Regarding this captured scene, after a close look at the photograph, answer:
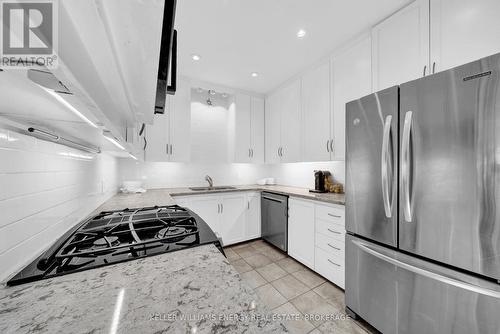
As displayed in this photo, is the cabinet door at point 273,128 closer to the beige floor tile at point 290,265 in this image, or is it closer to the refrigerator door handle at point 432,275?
the beige floor tile at point 290,265

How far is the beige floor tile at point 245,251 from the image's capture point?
2592 millimetres

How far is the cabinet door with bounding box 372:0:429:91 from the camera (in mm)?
1400

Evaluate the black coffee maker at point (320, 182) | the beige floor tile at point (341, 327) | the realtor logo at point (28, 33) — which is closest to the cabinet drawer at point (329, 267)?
the beige floor tile at point (341, 327)

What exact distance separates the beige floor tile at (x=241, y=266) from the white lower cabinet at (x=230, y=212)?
0.46 meters

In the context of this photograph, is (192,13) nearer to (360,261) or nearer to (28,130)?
(28,130)

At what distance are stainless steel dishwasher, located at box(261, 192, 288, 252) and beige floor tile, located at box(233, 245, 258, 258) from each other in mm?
300

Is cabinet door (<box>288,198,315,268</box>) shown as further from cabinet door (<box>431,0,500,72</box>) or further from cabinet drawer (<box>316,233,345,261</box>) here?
cabinet door (<box>431,0,500,72</box>)

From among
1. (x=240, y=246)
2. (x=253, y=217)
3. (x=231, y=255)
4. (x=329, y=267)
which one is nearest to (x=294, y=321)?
(x=329, y=267)

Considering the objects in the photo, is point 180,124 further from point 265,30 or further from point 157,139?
point 265,30

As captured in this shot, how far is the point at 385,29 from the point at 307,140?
1.28 meters

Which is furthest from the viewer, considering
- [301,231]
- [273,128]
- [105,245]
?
[273,128]

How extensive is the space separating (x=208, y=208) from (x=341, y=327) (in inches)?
74.3

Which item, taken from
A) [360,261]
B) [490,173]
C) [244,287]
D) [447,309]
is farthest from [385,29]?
[244,287]

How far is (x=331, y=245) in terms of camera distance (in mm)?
1872
